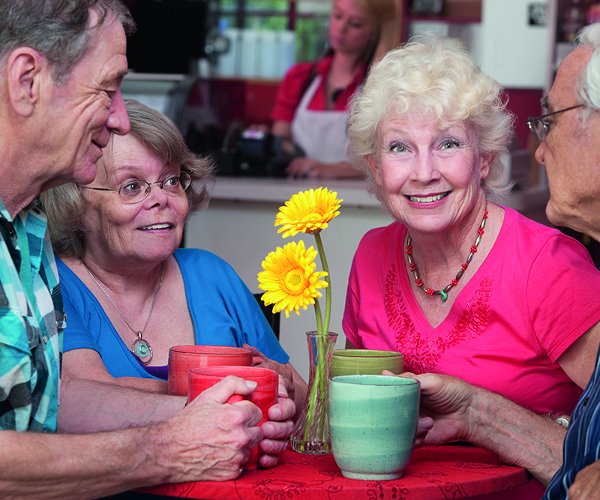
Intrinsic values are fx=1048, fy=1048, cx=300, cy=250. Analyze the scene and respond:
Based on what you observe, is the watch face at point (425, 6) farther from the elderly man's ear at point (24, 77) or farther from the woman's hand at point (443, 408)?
the elderly man's ear at point (24, 77)

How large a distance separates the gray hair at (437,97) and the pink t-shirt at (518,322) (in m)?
0.20

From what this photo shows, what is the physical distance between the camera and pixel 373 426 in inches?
62.7

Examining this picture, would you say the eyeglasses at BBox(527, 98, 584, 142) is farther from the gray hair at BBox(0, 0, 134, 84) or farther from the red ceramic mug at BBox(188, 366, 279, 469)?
the gray hair at BBox(0, 0, 134, 84)

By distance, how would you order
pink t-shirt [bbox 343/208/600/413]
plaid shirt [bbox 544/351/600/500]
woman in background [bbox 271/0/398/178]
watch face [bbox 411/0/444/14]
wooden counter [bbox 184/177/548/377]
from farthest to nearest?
watch face [bbox 411/0/444/14] < woman in background [bbox 271/0/398/178] < wooden counter [bbox 184/177/548/377] < pink t-shirt [bbox 343/208/600/413] < plaid shirt [bbox 544/351/600/500]

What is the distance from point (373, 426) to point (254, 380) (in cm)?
21

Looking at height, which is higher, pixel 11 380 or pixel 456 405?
pixel 11 380

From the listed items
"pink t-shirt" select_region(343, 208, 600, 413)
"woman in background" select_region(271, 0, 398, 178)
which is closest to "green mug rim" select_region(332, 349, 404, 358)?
"pink t-shirt" select_region(343, 208, 600, 413)

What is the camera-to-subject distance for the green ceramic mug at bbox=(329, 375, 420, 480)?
5.20 ft

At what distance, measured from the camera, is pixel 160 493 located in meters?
1.64

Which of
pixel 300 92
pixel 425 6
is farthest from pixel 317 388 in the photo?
pixel 425 6

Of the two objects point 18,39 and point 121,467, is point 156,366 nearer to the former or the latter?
point 121,467

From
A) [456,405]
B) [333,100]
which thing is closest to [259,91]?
[333,100]

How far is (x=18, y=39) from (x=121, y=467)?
0.66m

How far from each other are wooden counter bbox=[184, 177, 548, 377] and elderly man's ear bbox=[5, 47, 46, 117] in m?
2.35
